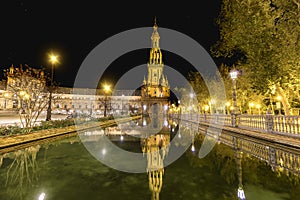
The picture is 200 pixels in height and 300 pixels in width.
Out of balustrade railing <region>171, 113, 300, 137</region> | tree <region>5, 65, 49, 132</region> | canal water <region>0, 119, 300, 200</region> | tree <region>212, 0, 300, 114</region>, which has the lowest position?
canal water <region>0, 119, 300, 200</region>

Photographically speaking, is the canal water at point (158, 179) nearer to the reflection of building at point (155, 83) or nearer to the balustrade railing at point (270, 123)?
the balustrade railing at point (270, 123)

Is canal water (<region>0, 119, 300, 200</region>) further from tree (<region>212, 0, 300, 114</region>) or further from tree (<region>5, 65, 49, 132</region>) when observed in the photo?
tree (<region>212, 0, 300, 114</region>)

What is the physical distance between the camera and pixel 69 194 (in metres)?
4.37

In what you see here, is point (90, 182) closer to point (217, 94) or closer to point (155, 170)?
point (155, 170)

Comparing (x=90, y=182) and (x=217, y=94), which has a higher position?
(x=217, y=94)

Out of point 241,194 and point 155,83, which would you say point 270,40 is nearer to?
point 241,194

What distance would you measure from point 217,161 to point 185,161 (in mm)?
1218

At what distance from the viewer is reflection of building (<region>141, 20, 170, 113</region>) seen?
8415 cm

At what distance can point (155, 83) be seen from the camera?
86750mm

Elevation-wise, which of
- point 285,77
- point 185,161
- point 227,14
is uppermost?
point 227,14

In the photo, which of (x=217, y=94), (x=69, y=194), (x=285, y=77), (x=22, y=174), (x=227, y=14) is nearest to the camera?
(x=69, y=194)

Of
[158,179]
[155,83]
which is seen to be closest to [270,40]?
[158,179]

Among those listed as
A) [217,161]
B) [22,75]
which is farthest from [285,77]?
[22,75]

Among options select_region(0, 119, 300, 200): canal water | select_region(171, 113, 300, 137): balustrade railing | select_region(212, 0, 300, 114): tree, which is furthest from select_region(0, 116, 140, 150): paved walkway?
select_region(212, 0, 300, 114): tree
